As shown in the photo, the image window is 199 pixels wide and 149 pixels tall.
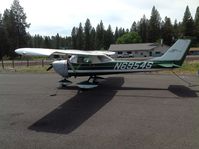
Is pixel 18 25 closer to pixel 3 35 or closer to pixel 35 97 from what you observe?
pixel 3 35

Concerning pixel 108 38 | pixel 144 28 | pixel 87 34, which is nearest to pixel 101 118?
pixel 87 34

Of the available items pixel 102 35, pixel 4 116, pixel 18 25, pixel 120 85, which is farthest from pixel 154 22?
pixel 4 116

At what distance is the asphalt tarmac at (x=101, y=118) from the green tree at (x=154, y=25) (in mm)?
87428

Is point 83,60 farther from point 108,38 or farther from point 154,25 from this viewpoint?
point 108,38

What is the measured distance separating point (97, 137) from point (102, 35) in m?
107

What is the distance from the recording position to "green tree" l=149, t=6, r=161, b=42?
96.6m

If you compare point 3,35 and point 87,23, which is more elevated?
point 87,23

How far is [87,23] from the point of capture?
108m

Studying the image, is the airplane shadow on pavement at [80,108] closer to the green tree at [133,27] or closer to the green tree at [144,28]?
the green tree at [144,28]

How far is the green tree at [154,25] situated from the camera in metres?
96.6

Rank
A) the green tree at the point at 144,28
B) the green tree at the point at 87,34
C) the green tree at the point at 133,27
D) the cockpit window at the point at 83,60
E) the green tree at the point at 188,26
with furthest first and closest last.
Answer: the green tree at the point at 133,27 < the green tree at the point at 144,28 < the green tree at the point at 87,34 < the green tree at the point at 188,26 < the cockpit window at the point at 83,60

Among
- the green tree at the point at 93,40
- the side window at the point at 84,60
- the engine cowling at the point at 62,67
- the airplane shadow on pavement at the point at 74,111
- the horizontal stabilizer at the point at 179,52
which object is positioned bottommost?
the airplane shadow on pavement at the point at 74,111

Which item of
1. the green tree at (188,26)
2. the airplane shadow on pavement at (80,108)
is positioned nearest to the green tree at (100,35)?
the green tree at (188,26)

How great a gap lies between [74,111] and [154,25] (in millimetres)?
92068
